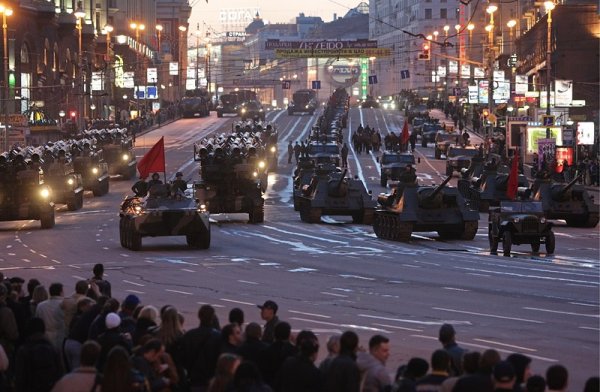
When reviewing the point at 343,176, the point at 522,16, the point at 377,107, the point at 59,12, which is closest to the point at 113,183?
the point at 343,176

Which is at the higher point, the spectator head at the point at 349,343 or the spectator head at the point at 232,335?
the spectator head at the point at 349,343

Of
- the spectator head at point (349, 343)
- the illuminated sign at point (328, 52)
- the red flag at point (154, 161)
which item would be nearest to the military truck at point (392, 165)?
the red flag at point (154, 161)

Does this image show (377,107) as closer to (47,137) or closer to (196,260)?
(47,137)

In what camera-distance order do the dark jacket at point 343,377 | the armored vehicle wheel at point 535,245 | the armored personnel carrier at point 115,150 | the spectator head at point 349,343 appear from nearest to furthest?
the dark jacket at point 343,377
the spectator head at point 349,343
the armored vehicle wheel at point 535,245
the armored personnel carrier at point 115,150

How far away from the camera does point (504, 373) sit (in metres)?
11.7

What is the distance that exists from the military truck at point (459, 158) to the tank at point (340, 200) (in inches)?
910

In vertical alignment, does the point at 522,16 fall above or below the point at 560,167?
above

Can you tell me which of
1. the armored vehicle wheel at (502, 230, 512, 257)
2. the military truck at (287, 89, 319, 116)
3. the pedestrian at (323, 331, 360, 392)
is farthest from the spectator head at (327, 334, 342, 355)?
Result: the military truck at (287, 89, 319, 116)

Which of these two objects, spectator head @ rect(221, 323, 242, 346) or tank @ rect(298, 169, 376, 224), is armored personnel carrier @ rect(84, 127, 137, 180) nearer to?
tank @ rect(298, 169, 376, 224)

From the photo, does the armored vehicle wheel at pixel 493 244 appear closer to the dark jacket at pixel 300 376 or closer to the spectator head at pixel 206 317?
the spectator head at pixel 206 317

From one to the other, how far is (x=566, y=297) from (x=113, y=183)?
4977 cm

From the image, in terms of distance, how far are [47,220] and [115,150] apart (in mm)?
27307

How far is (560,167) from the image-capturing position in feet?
218

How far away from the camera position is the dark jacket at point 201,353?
1464 centimetres
